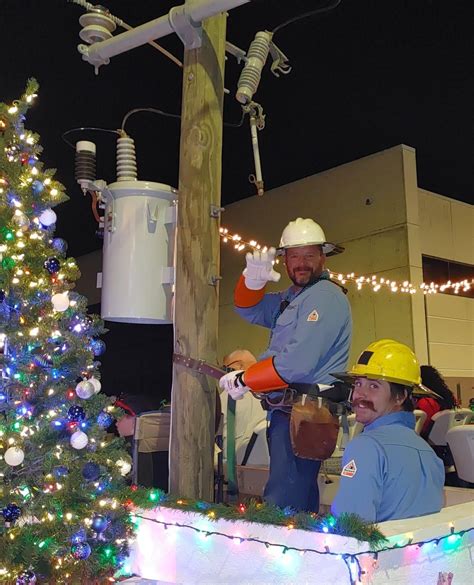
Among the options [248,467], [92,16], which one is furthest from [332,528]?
[92,16]

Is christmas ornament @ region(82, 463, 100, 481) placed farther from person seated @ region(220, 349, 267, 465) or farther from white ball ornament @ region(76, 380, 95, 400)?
person seated @ region(220, 349, 267, 465)

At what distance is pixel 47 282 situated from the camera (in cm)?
283

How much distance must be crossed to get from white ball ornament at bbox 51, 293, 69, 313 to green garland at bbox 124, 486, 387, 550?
91 centimetres

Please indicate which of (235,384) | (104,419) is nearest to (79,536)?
(104,419)

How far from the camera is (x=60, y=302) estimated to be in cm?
277

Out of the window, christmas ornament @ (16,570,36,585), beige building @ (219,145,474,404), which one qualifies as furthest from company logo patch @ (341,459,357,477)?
the window

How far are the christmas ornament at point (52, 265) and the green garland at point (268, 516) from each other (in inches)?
42.2

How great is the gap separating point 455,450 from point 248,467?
1664 millimetres

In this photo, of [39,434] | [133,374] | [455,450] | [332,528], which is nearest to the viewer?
[332,528]

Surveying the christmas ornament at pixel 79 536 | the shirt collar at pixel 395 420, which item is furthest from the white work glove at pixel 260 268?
the christmas ornament at pixel 79 536

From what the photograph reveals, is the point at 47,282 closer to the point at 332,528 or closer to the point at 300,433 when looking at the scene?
the point at 300,433

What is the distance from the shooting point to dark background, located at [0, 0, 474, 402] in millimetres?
5336

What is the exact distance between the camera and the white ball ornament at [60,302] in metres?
2.77

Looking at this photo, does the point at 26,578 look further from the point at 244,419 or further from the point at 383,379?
the point at 244,419
